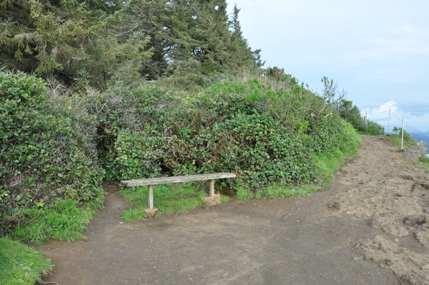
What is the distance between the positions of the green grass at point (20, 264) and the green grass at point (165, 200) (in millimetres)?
2115

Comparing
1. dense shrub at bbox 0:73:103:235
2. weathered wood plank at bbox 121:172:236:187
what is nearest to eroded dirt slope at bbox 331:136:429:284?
weathered wood plank at bbox 121:172:236:187

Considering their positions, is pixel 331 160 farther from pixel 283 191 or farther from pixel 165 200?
pixel 165 200

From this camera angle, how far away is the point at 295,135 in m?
8.66

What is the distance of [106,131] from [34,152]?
2.62 meters

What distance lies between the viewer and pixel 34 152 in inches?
215

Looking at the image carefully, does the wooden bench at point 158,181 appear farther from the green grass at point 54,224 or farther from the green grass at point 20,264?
the green grass at point 20,264

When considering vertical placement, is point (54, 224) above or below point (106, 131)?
below

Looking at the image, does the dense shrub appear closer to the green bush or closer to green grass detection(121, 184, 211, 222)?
green grass detection(121, 184, 211, 222)

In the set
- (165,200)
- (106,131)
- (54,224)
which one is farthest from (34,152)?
(165,200)

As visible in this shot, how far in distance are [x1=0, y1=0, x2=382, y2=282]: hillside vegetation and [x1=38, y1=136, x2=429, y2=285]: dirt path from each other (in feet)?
2.07

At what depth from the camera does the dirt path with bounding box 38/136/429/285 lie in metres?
4.14

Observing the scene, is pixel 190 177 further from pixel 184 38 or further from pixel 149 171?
pixel 184 38

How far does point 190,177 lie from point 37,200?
2.79m

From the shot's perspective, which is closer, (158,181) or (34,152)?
(34,152)
